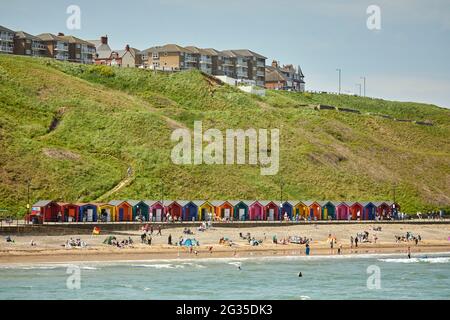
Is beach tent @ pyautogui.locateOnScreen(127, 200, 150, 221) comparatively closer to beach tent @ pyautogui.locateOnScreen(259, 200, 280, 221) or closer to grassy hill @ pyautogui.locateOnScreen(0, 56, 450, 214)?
grassy hill @ pyautogui.locateOnScreen(0, 56, 450, 214)

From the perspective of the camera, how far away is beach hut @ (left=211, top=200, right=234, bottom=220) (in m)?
86.1

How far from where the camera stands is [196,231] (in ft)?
248

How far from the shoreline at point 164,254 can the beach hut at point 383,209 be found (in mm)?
20551

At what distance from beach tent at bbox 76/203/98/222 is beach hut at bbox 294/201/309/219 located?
2578 centimetres

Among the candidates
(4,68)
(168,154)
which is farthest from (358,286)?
(4,68)

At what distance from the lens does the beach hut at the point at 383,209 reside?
96.9 metres

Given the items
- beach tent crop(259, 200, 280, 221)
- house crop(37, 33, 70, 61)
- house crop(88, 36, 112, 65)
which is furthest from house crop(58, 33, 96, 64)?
beach tent crop(259, 200, 280, 221)

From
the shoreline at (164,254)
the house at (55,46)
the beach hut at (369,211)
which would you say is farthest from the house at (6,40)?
the shoreline at (164,254)

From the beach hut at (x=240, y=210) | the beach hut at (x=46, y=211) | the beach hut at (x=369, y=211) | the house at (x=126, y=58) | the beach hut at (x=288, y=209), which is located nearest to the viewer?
the beach hut at (x=46, y=211)

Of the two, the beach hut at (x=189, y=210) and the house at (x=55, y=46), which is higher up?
the house at (x=55, y=46)

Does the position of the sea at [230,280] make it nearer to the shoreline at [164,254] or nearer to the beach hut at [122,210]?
the shoreline at [164,254]

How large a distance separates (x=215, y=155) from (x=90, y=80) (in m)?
50.8

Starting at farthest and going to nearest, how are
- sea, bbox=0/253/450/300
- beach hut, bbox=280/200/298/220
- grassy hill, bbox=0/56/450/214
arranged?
grassy hill, bbox=0/56/450/214, beach hut, bbox=280/200/298/220, sea, bbox=0/253/450/300

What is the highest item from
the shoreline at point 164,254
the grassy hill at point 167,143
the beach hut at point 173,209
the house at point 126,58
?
the house at point 126,58
